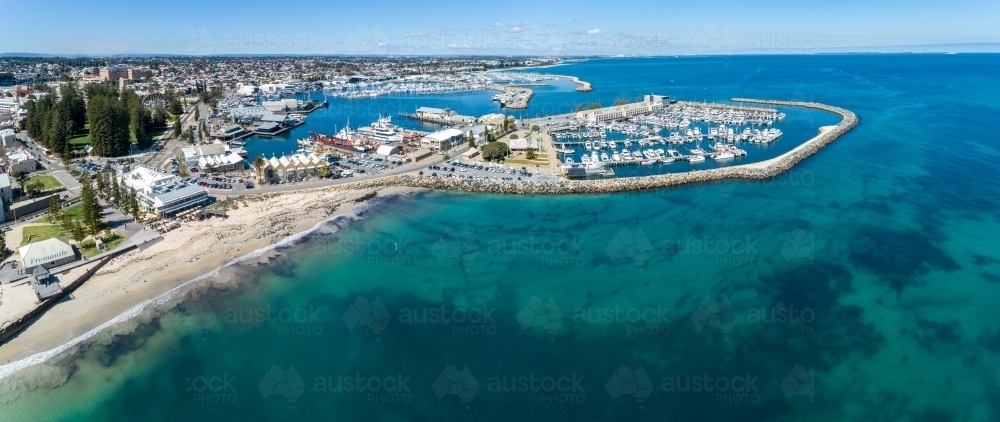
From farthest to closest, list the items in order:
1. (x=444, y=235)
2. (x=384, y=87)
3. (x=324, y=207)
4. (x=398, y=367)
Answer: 1. (x=384, y=87)
2. (x=324, y=207)
3. (x=444, y=235)
4. (x=398, y=367)

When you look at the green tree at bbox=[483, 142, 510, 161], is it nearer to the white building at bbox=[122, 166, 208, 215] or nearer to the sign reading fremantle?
the white building at bbox=[122, 166, 208, 215]

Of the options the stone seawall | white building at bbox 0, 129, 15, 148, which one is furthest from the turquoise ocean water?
white building at bbox 0, 129, 15, 148

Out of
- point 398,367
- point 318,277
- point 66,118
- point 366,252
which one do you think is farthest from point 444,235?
point 66,118

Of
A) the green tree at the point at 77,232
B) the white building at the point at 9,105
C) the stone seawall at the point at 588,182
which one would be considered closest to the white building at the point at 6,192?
the green tree at the point at 77,232

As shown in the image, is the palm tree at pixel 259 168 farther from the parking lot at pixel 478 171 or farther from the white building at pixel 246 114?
the white building at pixel 246 114

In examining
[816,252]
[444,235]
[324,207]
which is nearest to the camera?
[816,252]

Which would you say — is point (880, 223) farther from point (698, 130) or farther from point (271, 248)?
point (271, 248)

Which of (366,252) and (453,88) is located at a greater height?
(453,88)
